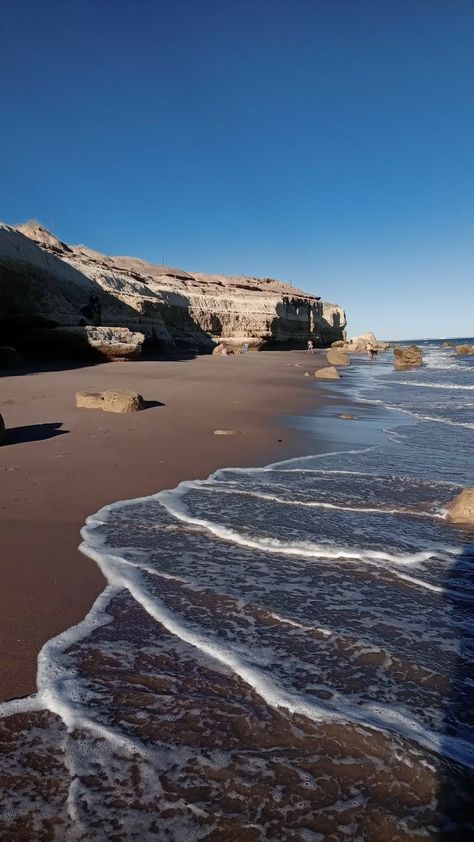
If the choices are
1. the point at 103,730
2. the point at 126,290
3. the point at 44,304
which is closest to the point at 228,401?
the point at 103,730

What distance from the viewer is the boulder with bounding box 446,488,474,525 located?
11.6 feet

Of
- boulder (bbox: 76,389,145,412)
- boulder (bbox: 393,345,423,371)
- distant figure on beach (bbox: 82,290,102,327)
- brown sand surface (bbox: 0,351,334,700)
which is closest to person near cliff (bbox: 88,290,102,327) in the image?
distant figure on beach (bbox: 82,290,102,327)

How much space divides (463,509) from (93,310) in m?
18.2

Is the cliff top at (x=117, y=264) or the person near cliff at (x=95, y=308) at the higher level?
the cliff top at (x=117, y=264)

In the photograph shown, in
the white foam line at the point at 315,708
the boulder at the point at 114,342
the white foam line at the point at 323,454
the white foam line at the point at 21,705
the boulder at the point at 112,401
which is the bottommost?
the white foam line at the point at 323,454

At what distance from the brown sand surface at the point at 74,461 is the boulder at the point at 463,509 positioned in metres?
2.26

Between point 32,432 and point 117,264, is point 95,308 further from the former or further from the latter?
point 117,264

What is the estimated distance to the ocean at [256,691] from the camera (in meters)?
1.26

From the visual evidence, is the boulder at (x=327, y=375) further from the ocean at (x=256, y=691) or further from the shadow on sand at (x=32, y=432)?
the ocean at (x=256, y=691)

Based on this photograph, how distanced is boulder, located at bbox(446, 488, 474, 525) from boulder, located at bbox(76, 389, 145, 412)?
526 centimetres

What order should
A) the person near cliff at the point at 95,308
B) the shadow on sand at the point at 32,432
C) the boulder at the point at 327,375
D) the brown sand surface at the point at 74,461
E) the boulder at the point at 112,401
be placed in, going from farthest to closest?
1. the person near cliff at the point at 95,308
2. the boulder at the point at 327,375
3. the boulder at the point at 112,401
4. the shadow on sand at the point at 32,432
5. the brown sand surface at the point at 74,461

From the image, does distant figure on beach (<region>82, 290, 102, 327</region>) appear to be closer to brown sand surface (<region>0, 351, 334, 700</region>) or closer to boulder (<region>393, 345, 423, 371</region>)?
brown sand surface (<region>0, 351, 334, 700</region>)

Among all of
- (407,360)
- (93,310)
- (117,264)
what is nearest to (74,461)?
(93,310)

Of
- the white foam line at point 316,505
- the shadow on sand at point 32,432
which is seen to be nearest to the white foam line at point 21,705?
the white foam line at point 316,505
